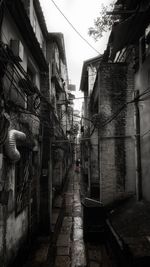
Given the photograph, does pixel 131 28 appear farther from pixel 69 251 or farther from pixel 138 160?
pixel 69 251

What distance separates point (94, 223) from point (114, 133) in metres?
3.90

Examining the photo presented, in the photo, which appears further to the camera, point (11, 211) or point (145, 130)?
point (145, 130)

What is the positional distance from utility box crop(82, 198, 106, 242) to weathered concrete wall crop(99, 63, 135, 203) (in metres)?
1.00

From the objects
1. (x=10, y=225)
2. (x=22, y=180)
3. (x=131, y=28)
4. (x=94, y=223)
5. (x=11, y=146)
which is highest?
(x=131, y=28)

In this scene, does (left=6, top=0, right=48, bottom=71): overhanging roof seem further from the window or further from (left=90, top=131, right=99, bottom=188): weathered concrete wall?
(left=90, top=131, right=99, bottom=188): weathered concrete wall

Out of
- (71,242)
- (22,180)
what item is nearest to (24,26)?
(22,180)

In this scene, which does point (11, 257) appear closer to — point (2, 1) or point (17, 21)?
point (2, 1)

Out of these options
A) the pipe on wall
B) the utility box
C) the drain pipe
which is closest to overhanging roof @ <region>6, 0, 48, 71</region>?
the pipe on wall

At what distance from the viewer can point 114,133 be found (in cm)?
870

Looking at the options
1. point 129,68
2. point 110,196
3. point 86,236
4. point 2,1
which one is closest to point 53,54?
point 129,68

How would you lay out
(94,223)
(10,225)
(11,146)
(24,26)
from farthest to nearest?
(94,223) < (24,26) < (10,225) < (11,146)

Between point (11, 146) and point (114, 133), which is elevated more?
point (114, 133)

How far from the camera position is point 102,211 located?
296 inches

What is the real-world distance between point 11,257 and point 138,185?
15.5 ft
